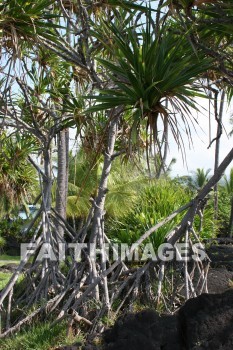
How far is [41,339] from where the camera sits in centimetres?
522

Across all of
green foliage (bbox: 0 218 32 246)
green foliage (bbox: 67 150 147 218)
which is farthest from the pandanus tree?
green foliage (bbox: 0 218 32 246)

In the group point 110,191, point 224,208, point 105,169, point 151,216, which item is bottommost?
point 151,216

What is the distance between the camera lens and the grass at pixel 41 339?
16.8 feet

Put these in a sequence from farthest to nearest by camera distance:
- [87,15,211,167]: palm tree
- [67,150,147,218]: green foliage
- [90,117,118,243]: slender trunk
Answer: [67,150,147,218]: green foliage
[90,117,118,243]: slender trunk
[87,15,211,167]: palm tree

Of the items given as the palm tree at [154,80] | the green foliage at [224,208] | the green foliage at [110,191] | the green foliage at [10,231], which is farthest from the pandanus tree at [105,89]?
the green foliage at [10,231]

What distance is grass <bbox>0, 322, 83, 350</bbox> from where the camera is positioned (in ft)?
16.8

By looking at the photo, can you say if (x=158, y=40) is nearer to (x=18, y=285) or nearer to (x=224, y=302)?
(x=224, y=302)

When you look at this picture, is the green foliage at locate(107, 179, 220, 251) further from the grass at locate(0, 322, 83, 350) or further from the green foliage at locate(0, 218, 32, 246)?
the green foliage at locate(0, 218, 32, 246)

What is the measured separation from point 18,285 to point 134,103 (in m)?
4.00

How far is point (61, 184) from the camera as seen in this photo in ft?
40.2

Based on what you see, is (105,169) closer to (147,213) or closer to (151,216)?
(147,213)

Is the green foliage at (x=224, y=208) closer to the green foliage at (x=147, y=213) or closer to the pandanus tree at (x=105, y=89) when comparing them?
the green foliage at (x=147, y=213)

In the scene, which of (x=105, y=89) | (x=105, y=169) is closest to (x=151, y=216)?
(x=105, y=169)

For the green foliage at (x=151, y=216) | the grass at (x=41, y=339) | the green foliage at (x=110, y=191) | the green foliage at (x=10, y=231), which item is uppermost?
the green foliage at (x=110, y=191)
